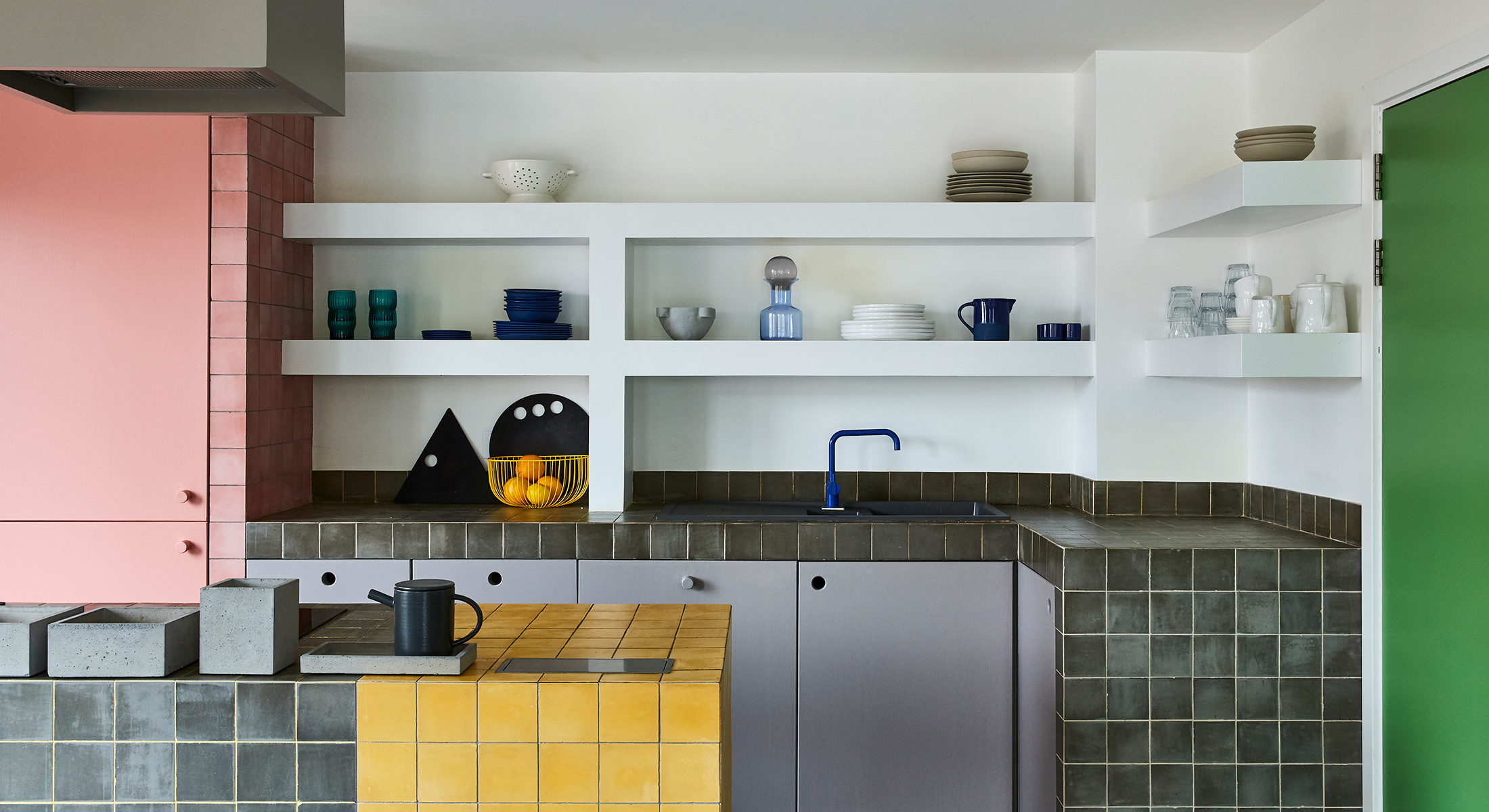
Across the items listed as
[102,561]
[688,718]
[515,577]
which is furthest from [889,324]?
[102,561]

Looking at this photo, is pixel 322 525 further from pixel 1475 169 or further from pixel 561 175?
pixel 1475 169

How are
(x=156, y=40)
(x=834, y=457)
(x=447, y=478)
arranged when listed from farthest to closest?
(x=447, y=478)
(x=834, y=457)
(x=156, y=40)

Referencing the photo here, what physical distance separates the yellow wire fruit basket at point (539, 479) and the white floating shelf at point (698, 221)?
789 millimetres

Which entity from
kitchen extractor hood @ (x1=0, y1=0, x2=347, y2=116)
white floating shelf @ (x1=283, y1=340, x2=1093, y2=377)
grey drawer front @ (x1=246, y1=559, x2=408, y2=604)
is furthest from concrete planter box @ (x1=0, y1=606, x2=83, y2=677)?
white floating shelf @ (x1=283, y1=340, x2=1093, y2=377)

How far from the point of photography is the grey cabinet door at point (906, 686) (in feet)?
9.91

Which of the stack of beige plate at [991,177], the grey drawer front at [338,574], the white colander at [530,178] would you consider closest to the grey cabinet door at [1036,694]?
the stack of beige plate at [991,177]

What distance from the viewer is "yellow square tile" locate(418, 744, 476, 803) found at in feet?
5.14

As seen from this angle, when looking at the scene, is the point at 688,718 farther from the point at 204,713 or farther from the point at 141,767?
the point at 141,767

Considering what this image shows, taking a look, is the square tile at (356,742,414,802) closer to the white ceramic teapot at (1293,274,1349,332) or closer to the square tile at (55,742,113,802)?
the square tile at (55,742,113,802)

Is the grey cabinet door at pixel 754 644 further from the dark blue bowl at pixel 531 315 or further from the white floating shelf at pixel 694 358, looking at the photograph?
the dark blue bowl at pixel 531 315

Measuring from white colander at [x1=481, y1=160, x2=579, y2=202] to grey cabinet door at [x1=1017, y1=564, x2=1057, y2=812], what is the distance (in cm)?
198

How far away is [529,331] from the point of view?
3395mm

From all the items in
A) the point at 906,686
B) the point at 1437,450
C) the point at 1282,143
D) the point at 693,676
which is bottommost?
the point at 906,686

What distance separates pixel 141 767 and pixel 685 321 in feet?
6.99
